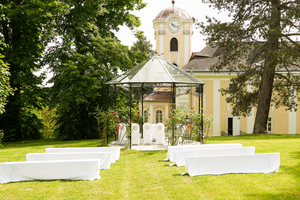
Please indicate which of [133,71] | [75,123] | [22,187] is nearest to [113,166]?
[22,187]

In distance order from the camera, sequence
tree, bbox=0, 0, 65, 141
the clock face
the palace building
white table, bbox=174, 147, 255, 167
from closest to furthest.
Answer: white table, bbox=174, 147, 255, 167
tree, bbox=0, 0, 65, 141
the palace building
the clock face

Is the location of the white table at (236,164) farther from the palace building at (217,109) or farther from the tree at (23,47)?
the palace building at (217,109)

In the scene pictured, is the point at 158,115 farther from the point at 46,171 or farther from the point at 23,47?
the point at 46,171

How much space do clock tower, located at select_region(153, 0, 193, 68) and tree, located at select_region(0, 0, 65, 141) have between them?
20.1 m

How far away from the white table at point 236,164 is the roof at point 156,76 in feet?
17.7

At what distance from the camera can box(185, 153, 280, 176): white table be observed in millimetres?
7105

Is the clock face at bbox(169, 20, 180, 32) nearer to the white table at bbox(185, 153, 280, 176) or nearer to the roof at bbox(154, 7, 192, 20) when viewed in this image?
the roof at bbox(154, 7, 192, 20)

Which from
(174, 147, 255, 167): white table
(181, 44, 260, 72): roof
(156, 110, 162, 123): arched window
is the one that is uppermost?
(181, 44, 260, 72): roof

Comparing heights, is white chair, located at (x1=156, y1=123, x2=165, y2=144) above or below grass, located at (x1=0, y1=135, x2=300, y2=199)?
above

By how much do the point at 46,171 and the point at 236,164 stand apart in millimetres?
4649

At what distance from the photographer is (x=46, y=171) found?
6.90 meters

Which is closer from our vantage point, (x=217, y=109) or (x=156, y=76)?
(x=156, y=76)

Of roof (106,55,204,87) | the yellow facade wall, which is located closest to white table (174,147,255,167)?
roof (106,55,204,87)

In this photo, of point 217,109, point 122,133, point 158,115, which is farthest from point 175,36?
point 122,133
